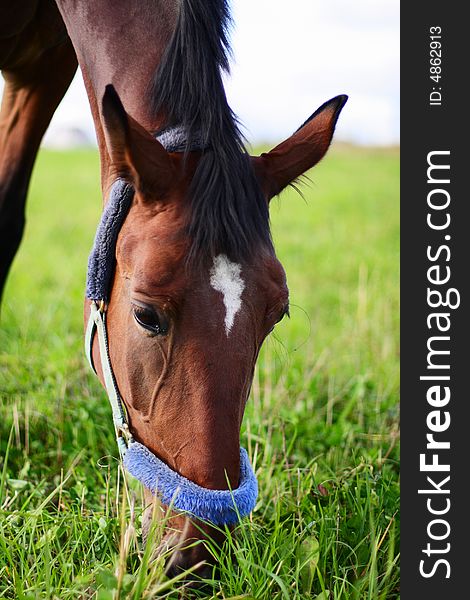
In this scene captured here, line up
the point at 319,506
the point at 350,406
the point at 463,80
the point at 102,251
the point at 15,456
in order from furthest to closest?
the point at 350,406, the point at 15,456, the point at 463,80, the point at 319,506, the point at 102,251

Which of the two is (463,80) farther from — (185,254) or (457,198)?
(185,254)

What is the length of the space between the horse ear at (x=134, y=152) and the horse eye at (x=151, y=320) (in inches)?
12.1

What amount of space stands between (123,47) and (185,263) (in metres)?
0.88

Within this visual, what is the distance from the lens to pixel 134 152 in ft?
6.36

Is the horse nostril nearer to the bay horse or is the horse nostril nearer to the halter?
the bay horse

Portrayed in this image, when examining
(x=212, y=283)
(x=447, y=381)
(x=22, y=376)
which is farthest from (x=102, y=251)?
(x=22, y=376)

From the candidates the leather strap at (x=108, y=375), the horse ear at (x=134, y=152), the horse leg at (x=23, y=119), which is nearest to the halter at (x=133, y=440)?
the leather strap at (x=108, y=375)

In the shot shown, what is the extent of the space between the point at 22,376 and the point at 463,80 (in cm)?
242

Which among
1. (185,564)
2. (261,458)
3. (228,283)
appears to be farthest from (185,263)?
(261,458)

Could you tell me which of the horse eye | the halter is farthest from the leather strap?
the horse eye

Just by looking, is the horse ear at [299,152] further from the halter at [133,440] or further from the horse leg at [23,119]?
the horse leg at [23,119]

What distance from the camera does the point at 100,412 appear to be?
3.45 m

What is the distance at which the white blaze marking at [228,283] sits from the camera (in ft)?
6.26

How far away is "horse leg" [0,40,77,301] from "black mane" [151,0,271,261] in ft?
4.29
